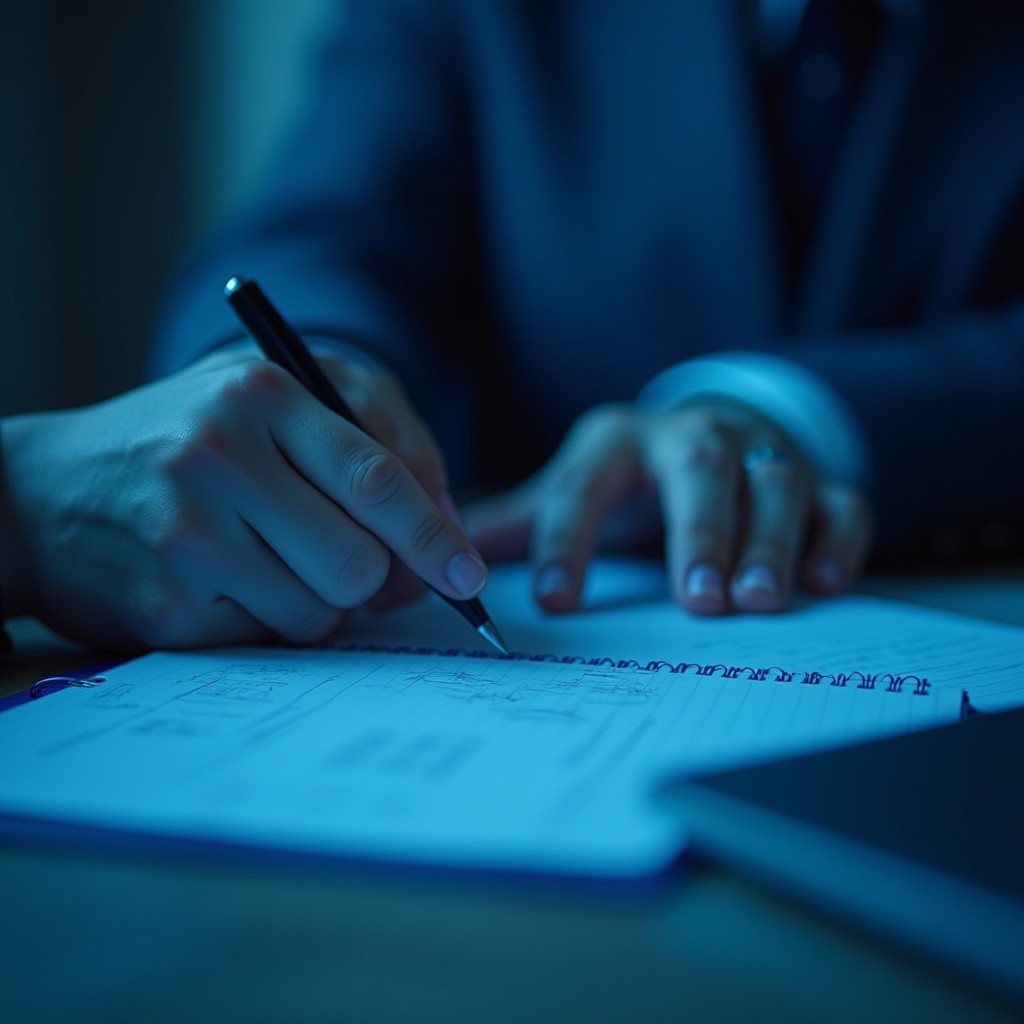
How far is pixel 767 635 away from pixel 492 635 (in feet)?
0.44

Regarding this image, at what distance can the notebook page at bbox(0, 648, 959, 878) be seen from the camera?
236 mm

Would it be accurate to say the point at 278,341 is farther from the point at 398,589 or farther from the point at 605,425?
the point at 605,425

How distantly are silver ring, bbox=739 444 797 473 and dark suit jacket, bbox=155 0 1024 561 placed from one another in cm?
11

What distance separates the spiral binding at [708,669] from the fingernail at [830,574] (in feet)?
0.69

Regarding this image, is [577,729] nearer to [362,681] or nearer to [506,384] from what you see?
[362,681]

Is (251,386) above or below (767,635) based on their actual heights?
above

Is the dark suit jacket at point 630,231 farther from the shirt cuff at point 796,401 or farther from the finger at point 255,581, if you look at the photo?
the finger at point 255,581

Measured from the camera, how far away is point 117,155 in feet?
6.07

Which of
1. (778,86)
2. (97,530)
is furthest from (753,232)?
(97,530)

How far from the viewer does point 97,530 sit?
450 mm

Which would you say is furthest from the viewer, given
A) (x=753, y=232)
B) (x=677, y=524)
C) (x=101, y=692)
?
(x=753, y=232)

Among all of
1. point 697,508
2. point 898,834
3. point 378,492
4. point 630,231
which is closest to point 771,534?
point 697,508

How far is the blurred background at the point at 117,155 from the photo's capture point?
5.72 ft

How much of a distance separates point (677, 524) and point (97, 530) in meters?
0.32
